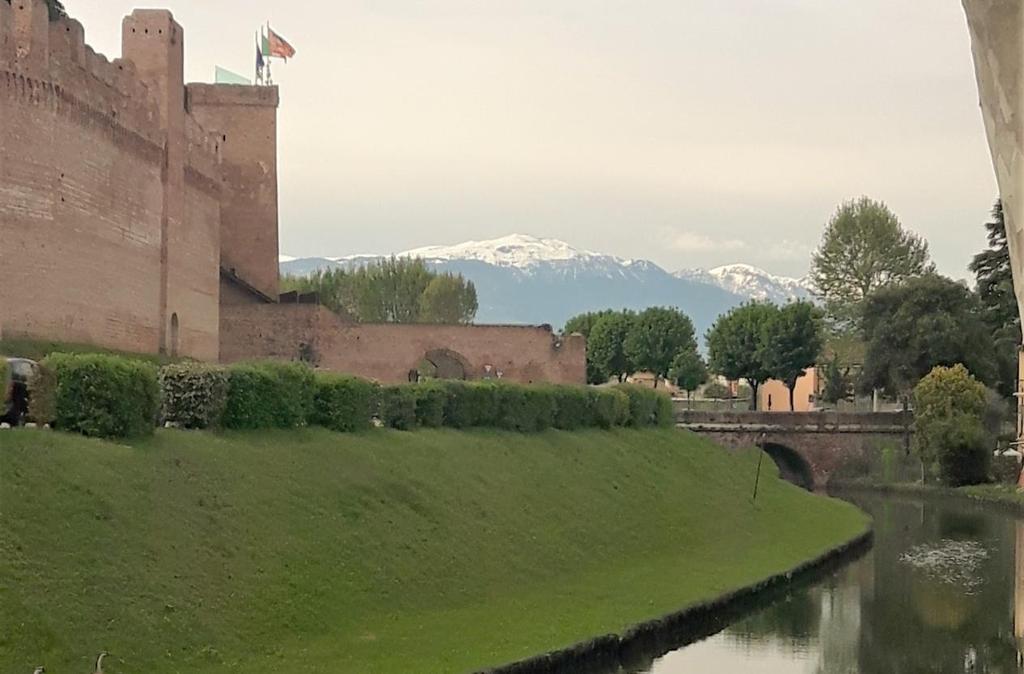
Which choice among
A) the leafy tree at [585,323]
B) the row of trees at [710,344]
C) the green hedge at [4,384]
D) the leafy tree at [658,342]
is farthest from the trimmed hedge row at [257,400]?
the leafy tree at [585,323]

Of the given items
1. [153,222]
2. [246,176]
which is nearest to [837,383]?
[246,176]

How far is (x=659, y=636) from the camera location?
18922 millimetres

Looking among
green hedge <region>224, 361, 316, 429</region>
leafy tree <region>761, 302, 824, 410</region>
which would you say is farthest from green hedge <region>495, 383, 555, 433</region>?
leafy tree <region>761, 302, 824, 410</region>

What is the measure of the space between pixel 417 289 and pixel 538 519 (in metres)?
56.9

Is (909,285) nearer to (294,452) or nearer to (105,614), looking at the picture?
(294,452)

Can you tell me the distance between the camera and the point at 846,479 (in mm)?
58531

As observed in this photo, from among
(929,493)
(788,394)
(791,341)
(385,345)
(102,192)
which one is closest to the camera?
(102,192)

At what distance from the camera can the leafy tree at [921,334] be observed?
5562cm

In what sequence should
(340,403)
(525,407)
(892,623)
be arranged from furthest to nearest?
(525,407) < (340,403) < (892,623)

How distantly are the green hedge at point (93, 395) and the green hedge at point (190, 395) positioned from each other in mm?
1882

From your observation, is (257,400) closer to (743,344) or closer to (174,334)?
(174,334)

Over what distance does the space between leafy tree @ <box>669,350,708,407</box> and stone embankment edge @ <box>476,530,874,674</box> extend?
54166 millimetres

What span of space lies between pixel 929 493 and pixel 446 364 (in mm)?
19007

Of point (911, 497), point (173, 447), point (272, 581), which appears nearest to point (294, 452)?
point (173, 447)
